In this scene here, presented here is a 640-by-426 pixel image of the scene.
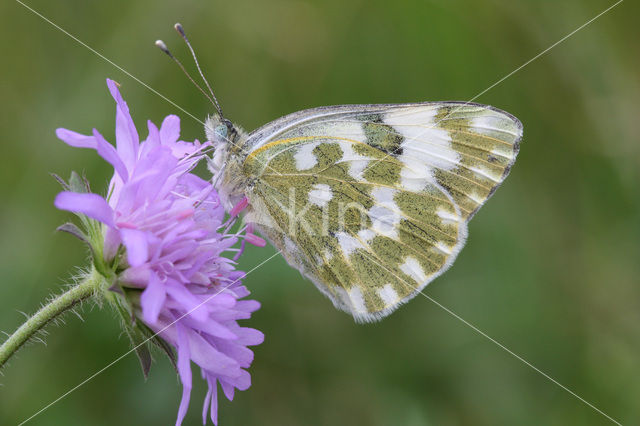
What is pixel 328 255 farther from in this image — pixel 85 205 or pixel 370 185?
pixel 85 205

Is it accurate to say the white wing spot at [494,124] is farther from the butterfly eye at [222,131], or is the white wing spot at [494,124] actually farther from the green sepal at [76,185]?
the green sepal at [76,185]

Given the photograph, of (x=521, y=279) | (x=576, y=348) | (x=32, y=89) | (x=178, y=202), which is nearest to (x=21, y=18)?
(x=32, y=89)

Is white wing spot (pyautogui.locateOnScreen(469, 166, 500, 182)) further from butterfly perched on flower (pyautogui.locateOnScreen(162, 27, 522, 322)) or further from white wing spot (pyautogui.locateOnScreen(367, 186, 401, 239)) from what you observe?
white wing spot (pyautogui.locateOnScreen(367, 186, 401, 239))

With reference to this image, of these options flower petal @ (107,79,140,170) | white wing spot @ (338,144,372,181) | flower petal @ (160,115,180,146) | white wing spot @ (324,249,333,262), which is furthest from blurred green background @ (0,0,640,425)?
flower petal @ (107,79,140,170)

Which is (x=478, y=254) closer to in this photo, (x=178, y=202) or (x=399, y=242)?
(x=399, y=242)

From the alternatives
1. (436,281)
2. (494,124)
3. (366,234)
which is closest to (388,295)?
(366,234)

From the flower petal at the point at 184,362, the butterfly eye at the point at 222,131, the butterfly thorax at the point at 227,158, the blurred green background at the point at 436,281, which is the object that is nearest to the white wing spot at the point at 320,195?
the butterfly thorax at the point at 227,158
